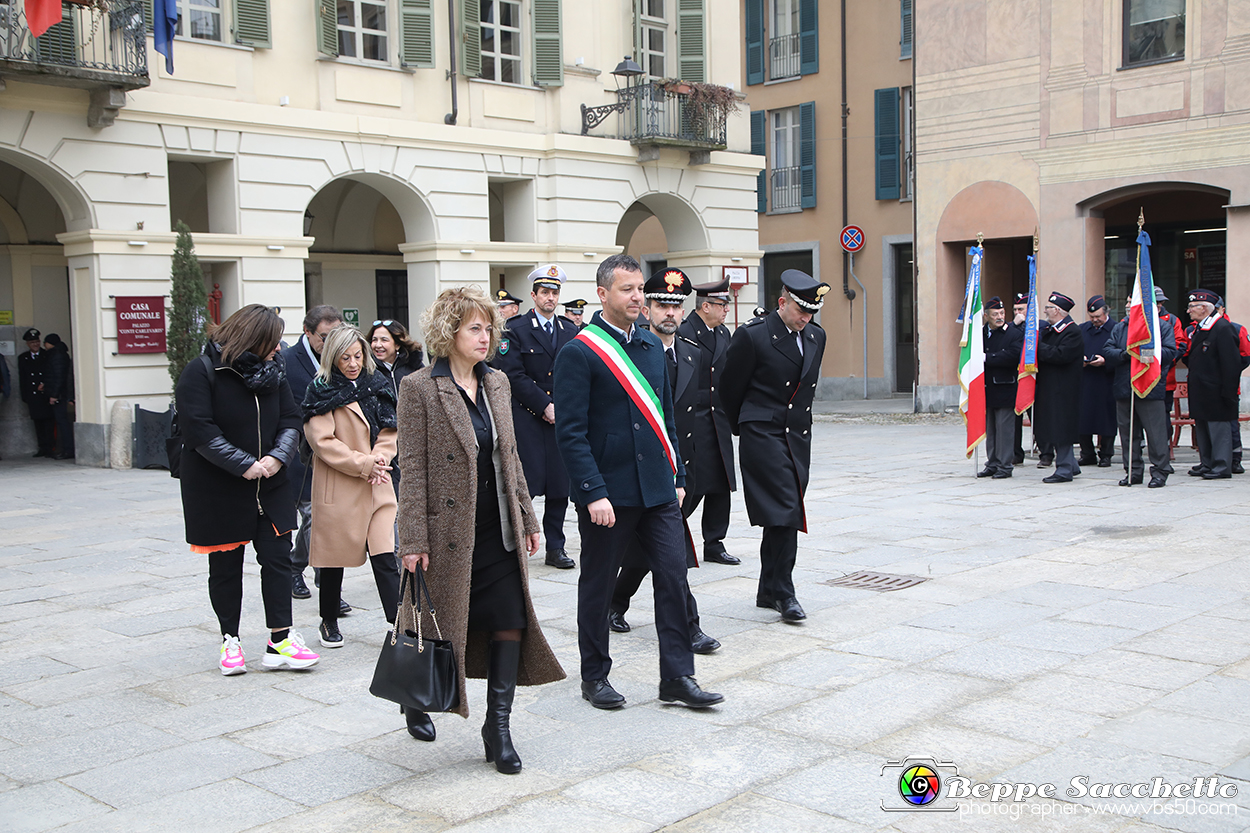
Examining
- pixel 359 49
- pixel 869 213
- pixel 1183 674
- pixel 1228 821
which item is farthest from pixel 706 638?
pixel 869 213

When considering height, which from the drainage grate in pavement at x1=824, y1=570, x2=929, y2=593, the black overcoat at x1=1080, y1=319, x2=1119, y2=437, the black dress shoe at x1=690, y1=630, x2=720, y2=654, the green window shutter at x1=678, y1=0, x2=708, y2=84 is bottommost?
the drainage grate in pavement at x1=824, y1=570, x2=929, y2=593

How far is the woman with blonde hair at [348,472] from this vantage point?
6316 millimetres

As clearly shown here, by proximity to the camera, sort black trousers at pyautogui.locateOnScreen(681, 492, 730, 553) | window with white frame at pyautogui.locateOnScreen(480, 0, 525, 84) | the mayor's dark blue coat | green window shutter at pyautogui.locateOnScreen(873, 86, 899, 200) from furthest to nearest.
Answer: green window shutter at pyautogui.locateOnScreen(873, 86, 899, 200) < window with white frame at pyautogui.locateOnScreen(480, 0, 525, 84) < black trousers at pyautogui.locateOnScreen(681, 492, 730, 553) < the mayor's dark blue coat

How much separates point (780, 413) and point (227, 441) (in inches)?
112

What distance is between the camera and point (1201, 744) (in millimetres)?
4547

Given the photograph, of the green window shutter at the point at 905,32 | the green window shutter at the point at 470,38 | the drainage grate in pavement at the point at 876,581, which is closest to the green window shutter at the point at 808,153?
the green window shutter at the point at 905,32

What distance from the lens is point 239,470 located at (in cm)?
578

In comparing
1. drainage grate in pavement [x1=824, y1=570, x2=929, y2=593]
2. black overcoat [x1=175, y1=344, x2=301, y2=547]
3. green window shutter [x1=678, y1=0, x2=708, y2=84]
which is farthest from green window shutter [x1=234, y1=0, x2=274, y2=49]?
drainage grate in pavement [x1=824, y1=570, x2=929, y2=593]

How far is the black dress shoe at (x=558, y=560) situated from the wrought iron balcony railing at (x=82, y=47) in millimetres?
9718

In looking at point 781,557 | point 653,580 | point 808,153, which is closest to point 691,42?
point 808,153

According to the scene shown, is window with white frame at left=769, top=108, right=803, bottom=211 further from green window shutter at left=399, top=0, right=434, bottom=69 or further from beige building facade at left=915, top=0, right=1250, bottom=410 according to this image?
green window shutter at left=399, top=0, right=434, bottom=69

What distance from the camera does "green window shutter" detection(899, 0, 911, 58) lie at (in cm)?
2633

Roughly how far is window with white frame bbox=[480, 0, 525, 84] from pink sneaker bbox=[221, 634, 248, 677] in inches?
582

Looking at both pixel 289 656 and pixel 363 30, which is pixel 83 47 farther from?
pixel 289 656
